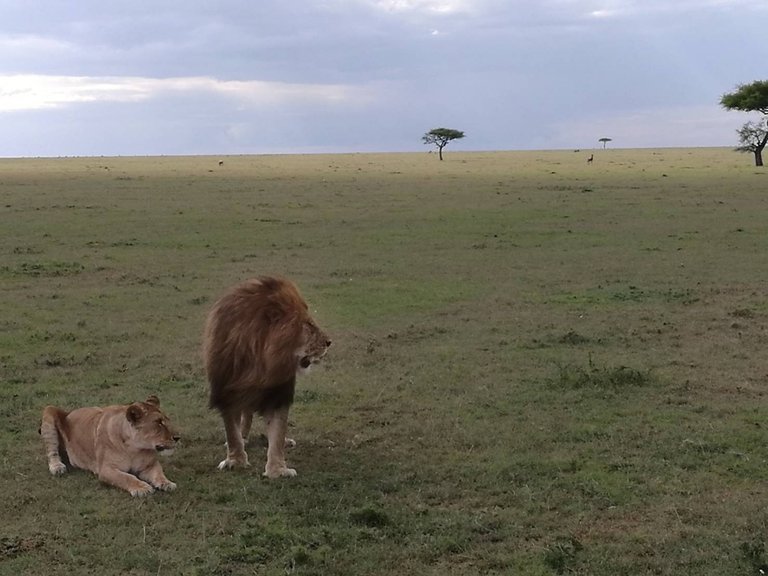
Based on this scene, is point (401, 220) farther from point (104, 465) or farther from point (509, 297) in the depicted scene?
point (104, 465)

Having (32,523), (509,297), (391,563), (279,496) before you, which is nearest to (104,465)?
(32,523)

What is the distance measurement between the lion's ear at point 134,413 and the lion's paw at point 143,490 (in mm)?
378

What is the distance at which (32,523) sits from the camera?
4727 millimetres

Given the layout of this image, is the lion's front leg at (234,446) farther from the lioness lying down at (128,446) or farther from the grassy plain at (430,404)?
the lioness lying down at (128,446)

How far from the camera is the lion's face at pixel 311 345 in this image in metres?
5.22

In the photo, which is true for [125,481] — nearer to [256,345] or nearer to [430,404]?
[256,345]

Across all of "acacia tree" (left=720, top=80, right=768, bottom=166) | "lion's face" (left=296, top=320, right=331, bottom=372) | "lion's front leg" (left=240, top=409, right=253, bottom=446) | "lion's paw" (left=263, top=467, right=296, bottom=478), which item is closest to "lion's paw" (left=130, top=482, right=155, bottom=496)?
"lion's paw" (left=263, top=467, right=296, bottom=478)

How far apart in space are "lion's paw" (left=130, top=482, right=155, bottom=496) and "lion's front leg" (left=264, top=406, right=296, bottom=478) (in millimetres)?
706

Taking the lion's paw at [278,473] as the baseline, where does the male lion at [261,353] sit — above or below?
above

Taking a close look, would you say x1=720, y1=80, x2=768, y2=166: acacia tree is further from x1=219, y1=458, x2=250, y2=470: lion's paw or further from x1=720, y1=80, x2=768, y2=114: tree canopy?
x1=219, y1=458, x2=250, y2=470: lion's paw

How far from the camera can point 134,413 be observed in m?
5.10

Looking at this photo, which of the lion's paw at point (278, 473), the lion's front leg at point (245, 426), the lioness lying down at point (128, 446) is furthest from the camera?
the lion's front leg at point (245, 426)

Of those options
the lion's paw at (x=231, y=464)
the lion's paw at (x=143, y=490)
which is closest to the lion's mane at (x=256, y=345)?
the lion's paw at (x=231, y=464)

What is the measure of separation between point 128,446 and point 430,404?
8.65 feet
